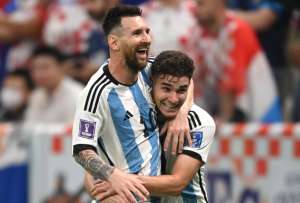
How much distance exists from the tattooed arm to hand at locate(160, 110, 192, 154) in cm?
37

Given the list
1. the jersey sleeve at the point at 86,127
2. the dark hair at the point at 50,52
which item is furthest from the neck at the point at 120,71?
the dark hair at the point at 50,52

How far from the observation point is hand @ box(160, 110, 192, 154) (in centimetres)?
713

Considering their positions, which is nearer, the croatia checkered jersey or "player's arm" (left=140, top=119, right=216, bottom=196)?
the croatia checkered jersey

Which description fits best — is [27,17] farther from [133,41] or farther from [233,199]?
[133,41]

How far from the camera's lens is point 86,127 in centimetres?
692

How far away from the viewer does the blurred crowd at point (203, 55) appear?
35.6 feet

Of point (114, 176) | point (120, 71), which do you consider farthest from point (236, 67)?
point (114, 176)

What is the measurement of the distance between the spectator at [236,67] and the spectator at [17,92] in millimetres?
1840

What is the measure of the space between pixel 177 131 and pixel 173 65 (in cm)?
38

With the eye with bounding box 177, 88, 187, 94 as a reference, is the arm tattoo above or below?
below

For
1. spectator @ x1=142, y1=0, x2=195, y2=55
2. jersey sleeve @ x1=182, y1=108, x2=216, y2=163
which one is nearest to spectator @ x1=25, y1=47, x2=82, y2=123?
spectator @ x1=142, y1=0, x2=195, y2=55

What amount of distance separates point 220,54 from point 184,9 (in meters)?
0.54

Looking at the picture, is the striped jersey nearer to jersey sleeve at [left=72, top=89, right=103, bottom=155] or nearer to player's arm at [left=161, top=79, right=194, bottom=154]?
player's arm at [left=161, top=79, right=194, bottom=154]

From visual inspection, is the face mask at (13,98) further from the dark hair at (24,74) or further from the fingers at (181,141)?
the fingers at (181,141)
